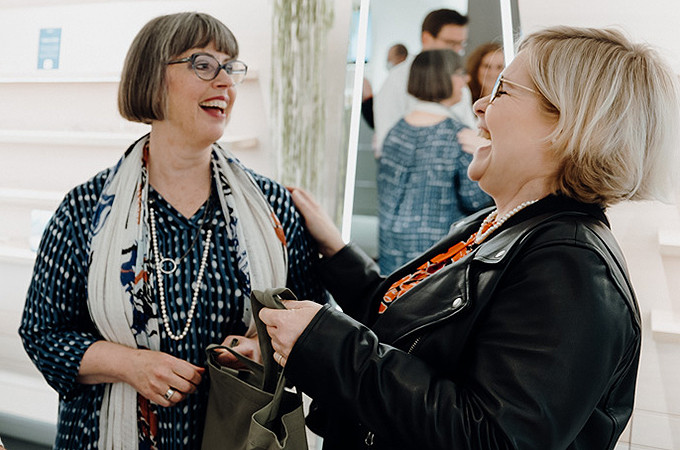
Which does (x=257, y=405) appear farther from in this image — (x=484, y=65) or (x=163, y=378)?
(x=484, y=65)

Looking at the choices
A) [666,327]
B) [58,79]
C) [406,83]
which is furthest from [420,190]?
[58,79]

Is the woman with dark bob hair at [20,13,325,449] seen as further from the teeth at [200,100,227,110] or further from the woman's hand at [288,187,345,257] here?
the woman's hand at [288,187,345,257]

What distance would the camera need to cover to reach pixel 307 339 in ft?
3.38

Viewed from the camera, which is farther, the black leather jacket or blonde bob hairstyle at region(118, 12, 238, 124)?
blonde bob hairstyle at region(118, 12, 238, 124)

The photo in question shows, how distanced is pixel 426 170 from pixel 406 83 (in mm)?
429

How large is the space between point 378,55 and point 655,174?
2016 millimetres

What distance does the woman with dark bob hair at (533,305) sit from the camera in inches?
35.3

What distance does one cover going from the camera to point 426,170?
9.21 feet

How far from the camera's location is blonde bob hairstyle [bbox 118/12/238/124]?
5.00 feet

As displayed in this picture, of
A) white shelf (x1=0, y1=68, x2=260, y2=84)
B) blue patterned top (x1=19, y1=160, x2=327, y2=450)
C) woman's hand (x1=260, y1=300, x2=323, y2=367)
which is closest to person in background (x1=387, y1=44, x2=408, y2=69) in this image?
white shelf (x1=0, y1=68, x2=260, y2=84)

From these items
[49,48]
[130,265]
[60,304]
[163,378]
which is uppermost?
[49,48]

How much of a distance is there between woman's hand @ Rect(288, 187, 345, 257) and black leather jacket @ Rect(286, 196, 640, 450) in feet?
1.99

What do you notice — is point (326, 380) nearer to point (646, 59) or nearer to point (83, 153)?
point (646, 59)

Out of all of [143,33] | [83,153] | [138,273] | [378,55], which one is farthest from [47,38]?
[138,273]
